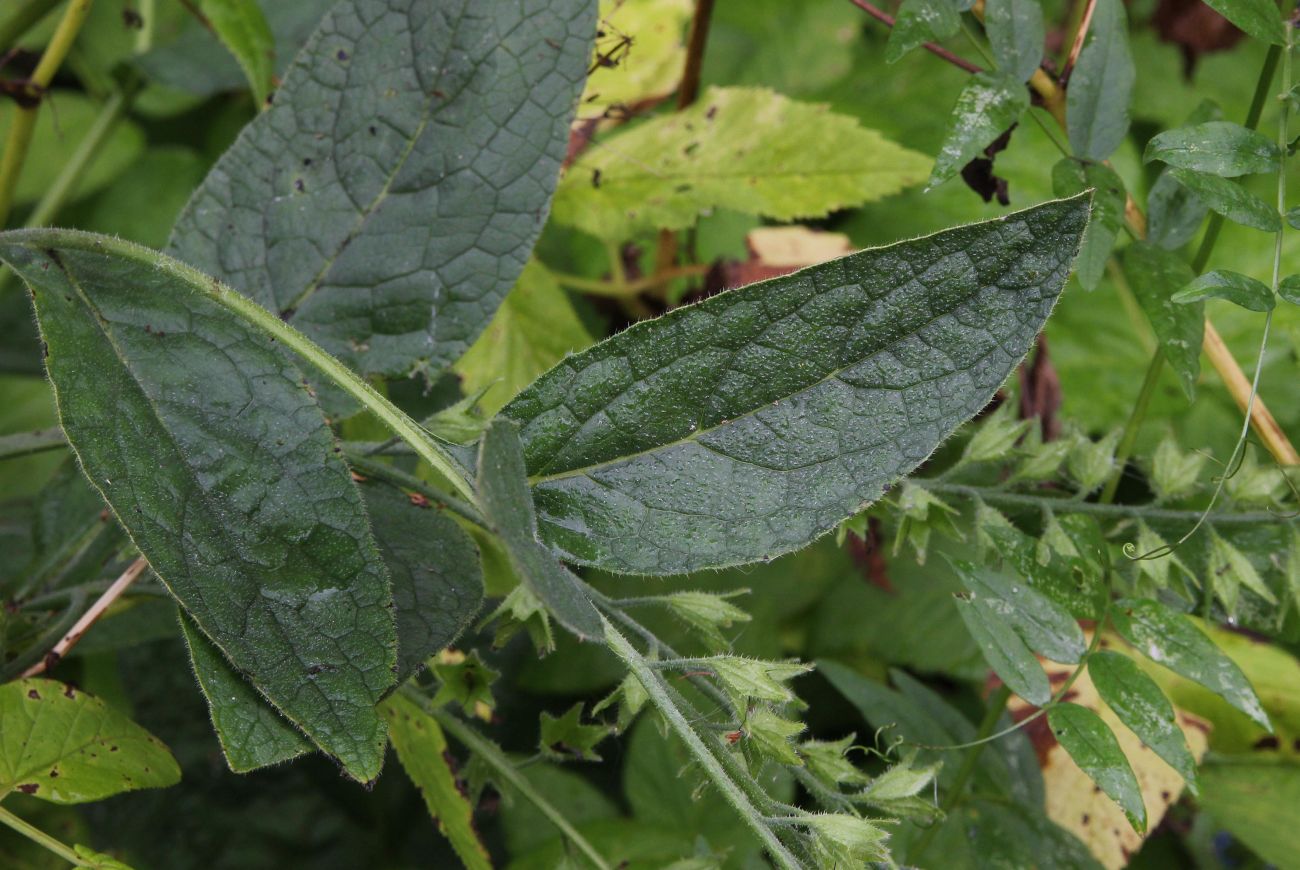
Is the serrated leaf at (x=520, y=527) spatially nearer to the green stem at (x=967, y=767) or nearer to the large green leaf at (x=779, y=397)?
the large green leaf at (x=779, y=397)

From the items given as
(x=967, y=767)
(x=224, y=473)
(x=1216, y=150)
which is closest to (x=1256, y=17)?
(x=1216, y=150)

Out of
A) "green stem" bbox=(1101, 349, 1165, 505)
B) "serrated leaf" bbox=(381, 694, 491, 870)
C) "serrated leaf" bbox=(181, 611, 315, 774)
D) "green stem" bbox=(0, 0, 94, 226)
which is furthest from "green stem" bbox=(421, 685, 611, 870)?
"green stem" bbox=(0, 0, 94, 226)

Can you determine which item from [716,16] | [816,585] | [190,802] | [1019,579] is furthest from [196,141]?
[1019,579]

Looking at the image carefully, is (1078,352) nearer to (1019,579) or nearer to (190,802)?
(1019,579)

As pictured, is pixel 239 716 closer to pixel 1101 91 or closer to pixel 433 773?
pixel 433 773

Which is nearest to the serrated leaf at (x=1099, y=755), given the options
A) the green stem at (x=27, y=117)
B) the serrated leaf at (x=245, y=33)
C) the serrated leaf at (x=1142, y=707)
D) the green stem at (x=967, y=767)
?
the serrated leaf at (x=1142, y=707)

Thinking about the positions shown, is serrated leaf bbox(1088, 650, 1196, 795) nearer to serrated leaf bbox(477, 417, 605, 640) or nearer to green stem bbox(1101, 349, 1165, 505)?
green stem bbox(1101, 349, 1165, 505)
